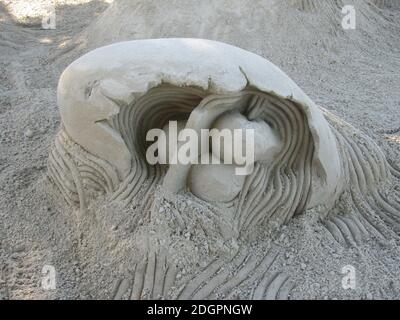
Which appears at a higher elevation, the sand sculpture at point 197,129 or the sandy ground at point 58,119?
the sand sculpture at point 197,129

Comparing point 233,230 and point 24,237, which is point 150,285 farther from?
point 24,237

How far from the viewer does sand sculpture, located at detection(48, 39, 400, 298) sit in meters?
1.70

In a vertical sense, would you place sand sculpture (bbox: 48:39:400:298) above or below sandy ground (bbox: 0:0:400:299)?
above

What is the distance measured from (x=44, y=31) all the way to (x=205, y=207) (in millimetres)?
3124

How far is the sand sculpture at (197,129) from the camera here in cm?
170

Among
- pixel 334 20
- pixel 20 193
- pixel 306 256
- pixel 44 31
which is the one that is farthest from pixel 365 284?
pixel 44 31

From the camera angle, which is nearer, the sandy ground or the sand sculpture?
the sand sculpture

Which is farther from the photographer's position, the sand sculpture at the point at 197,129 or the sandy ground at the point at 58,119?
the sandy ground at the point at 58,119

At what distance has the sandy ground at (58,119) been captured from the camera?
1847 mm

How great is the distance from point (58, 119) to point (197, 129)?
1.29 meters

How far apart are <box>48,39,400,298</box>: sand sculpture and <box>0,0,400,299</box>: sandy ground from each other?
0.08 meters

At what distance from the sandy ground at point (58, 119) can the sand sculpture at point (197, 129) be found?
85 millimetres

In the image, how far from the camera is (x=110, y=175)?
6.14 feet

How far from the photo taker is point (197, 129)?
1.75 m
